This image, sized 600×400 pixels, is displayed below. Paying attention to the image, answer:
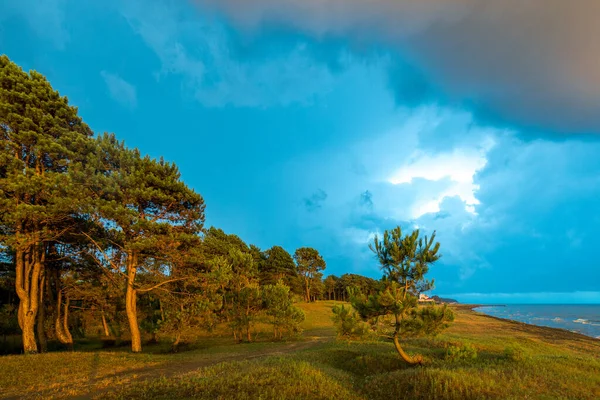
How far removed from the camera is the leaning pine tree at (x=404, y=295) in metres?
15.0

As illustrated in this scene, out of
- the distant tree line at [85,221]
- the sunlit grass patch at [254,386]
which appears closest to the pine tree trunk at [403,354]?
the sunlit grass patch at [254,386]

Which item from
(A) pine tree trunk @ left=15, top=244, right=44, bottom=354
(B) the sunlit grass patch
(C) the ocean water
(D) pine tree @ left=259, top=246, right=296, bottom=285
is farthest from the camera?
(D) pine tree @ left=259, top=246, right=296, bottom=285

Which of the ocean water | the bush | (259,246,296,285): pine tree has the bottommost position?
the ocean water

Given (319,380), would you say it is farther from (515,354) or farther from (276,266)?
(276,266)

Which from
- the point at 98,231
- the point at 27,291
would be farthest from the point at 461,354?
the point at 27,291

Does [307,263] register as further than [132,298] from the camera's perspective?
Yes

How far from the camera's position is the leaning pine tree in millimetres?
14969

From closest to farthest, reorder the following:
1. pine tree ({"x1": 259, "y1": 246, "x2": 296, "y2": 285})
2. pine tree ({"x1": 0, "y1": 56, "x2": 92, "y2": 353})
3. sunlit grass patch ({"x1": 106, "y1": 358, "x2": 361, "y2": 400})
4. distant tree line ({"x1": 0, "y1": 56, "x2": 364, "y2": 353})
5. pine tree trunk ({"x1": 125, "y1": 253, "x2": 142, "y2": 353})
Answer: sunlit grass patch ({"x1": 106, "y1": 358, "x2": 361, "y2": 400}) < pine tree ({"x1": 0, "y1": 56, "x2": 92, "y2": 353}) < distant tree line ({"x1": 0, "y1": 56, "x2": 364, "y2": 353}) < pine tree trunk ({"x1": 125, "y1": 253, "x2": 142, "y2": 353}) < pine tree ({"x1": 259, "y1": 246, "x2": 296, "y2": 285})

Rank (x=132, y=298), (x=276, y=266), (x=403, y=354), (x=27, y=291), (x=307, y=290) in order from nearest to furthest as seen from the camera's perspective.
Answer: (x=403, y=354) → (x=27, y=291) → (x=132, y=298) → (x=276, y=266) → (x=307, y=290)

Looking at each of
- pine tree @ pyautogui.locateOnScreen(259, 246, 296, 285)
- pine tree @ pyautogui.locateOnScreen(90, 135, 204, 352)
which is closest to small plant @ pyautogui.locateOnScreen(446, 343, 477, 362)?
pine tree @ pyautogui.locateOnScreen(90, 135, 204, 352)

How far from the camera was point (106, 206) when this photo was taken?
62.4ft

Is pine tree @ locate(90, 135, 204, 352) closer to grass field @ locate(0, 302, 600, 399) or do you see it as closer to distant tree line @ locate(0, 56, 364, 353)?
distant tree line @ locate(0, 56, 364, 353)

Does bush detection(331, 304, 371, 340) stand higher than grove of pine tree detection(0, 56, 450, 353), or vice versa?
grove of pine tree detection(0, 56, 450, 353)

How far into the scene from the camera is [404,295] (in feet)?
50.6
